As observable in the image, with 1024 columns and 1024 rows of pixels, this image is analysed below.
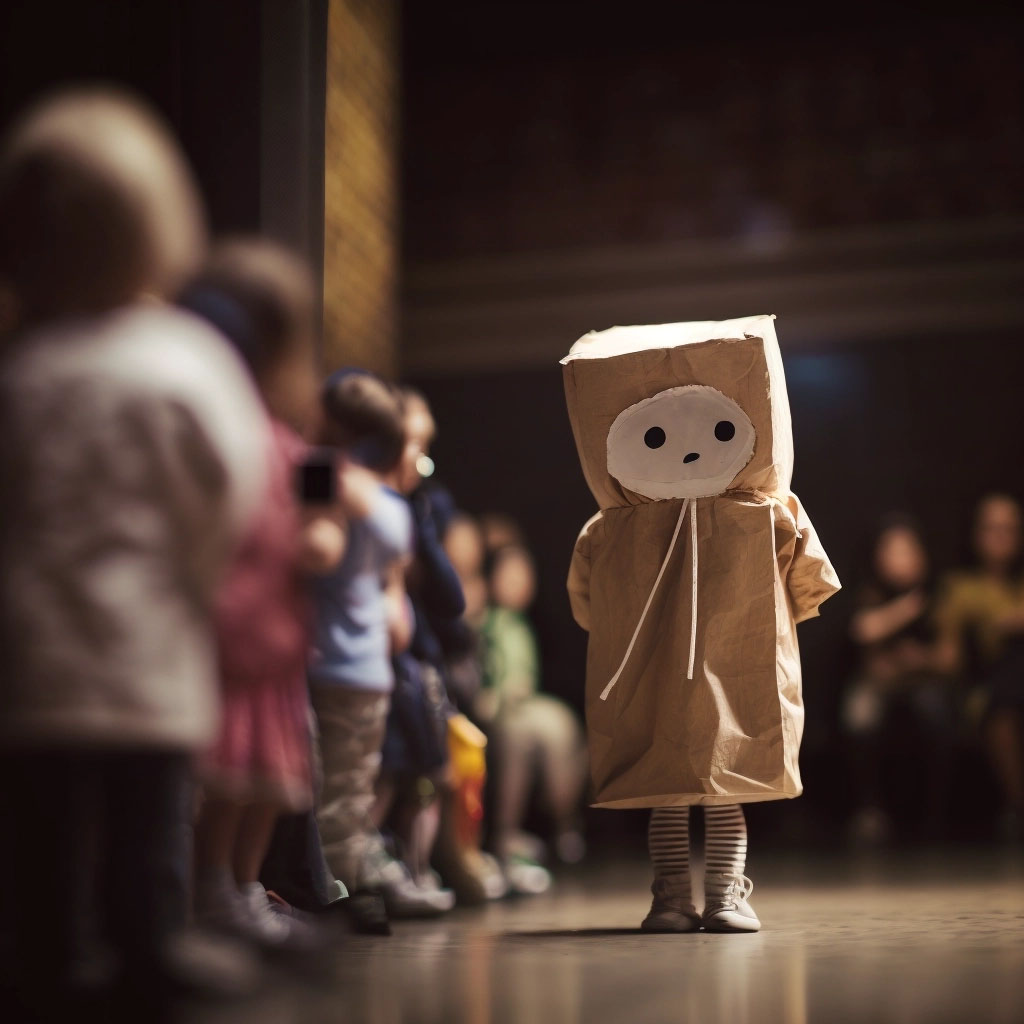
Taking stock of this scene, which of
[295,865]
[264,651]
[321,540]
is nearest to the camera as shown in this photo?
[264,651]

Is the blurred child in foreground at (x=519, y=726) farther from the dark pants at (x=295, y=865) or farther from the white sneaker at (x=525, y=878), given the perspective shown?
the dark pants at (x=295, y=865)

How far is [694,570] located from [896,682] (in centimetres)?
357

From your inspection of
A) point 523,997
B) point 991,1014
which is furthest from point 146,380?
point 991,1014

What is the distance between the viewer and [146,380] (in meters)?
1.80

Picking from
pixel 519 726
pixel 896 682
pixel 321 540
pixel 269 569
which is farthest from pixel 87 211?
pixel 896 682

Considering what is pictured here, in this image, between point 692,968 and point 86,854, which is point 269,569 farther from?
point 692,968

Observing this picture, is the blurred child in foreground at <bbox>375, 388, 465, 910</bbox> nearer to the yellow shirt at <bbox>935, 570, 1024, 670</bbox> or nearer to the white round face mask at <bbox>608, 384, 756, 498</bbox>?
the white round face mask at <bbox>608, 384, 756, 498</bbox>

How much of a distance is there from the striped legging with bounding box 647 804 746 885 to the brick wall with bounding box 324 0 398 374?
260 cm

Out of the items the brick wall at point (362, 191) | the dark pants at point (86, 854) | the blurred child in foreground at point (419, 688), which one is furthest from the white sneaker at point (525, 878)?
the dark pants at point (86, 854)

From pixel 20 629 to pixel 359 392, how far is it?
1.59 metres

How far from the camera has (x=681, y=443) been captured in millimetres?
3209

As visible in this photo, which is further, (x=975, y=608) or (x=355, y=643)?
(x=975, y=608)

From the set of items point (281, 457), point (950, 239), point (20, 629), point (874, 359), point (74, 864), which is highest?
point (950, 239)

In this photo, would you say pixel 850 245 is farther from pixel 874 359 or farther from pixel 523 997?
pixel 523 997
